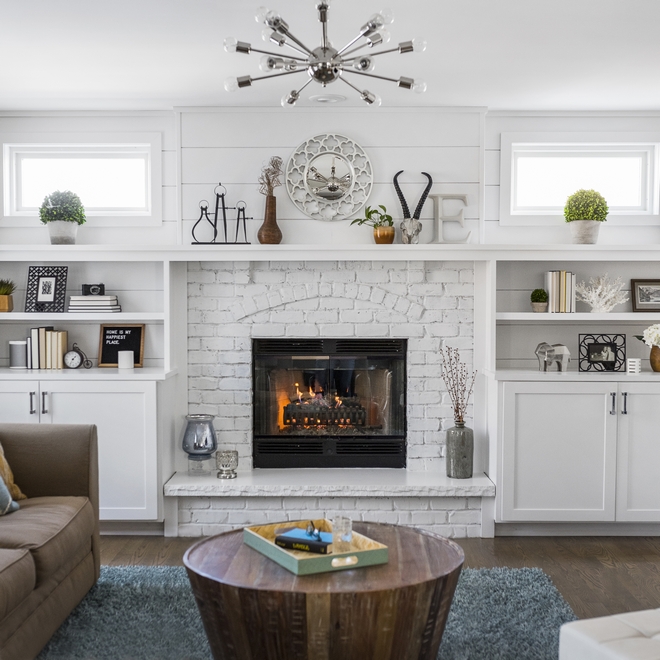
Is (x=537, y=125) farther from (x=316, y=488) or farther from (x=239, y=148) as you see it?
(x=316, y=488)

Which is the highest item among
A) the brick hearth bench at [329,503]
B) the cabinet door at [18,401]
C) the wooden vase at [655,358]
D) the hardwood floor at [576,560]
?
the wooden vase at [655,358]

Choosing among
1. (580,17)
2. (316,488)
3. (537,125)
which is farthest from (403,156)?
(316,488)

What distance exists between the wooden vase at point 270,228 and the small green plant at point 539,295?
1.54 m

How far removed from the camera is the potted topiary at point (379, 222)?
4285 millimetres

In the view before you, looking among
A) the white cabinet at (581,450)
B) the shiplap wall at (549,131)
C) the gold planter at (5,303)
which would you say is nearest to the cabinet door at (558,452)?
the white cabinet at (581,450)

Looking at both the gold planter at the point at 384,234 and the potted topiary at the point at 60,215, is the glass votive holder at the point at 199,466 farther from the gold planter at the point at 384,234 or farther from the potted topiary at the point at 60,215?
the gold planter at the point at 384,234

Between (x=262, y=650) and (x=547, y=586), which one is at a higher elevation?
(x=262, y=650)

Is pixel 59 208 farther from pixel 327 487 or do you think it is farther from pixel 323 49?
pixel 323 49

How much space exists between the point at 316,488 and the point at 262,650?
6.36 feet

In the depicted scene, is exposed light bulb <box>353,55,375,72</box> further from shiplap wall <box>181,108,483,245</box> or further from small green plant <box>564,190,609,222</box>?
small green plant <box>564,190,609,222</box>

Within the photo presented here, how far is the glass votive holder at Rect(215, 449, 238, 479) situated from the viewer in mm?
4324

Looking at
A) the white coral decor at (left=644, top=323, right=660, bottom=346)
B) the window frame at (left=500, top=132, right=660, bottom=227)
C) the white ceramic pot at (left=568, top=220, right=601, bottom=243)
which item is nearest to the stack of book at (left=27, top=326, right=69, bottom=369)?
the window frame at (left=500, top=132, right=660, bottom=227)

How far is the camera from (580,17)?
300 cm

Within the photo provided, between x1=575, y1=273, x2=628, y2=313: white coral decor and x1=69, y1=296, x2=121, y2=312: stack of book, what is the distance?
278cm
